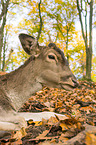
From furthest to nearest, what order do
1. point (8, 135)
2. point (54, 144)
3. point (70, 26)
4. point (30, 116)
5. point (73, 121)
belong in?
1. point (70, 26)
2. point (30, 116)
3. point (8, 135)
4. point (73, 121)
5. point (54, 144)

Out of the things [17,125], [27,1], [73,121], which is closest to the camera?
[73,121]

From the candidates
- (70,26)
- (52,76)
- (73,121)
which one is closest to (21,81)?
(52,76)

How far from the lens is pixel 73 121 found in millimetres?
1950

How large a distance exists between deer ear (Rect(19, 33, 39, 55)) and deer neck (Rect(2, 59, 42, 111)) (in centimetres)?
41

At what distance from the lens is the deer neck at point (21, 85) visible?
10.2ft

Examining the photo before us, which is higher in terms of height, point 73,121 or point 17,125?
point 73,121

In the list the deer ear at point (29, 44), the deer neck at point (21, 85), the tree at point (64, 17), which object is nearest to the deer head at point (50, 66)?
the deer ear at point (29, 44)

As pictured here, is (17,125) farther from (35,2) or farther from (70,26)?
(70,26)

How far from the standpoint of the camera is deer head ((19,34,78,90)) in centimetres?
334

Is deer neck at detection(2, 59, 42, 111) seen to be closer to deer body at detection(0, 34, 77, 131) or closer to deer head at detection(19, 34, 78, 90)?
deer body at detection(0, 34, 77, 131)

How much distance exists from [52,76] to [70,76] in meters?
0.46

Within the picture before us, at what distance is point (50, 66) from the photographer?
338cm

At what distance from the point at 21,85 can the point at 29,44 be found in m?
1.13

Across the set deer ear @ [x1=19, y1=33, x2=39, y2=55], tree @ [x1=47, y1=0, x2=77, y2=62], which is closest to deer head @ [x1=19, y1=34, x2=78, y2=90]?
deer ear @ [x1=19, y1=33, x2=39, y2=55]
